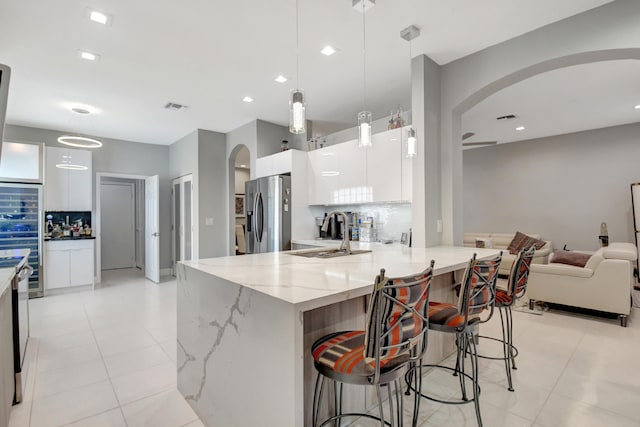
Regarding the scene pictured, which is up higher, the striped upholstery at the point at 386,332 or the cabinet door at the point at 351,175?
the cabinet door at the point at 351,175

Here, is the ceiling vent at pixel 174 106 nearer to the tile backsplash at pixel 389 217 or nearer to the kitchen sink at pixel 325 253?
the tile backsplash at pixel 389 217

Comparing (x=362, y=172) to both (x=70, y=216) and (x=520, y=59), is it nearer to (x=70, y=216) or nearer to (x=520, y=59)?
(x=520, y=59)

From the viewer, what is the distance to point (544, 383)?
2328 millimetres

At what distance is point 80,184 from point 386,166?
17.6 feet

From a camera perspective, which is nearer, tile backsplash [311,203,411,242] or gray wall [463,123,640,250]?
tile backsplash [311,203,411,242]

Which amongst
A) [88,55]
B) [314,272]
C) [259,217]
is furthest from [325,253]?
[88,55]

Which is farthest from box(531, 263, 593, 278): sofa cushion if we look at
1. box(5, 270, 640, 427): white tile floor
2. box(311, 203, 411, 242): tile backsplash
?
box(311, 203, 411, 242): tile backsplash

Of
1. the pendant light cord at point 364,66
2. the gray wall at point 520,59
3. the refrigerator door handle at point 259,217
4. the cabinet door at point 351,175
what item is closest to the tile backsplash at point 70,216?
the refrigerator door handle at point 259,217

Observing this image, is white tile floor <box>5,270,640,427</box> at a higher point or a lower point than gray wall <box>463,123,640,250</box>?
lower

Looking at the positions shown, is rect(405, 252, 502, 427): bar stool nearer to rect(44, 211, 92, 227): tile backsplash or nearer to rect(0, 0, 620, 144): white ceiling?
rect(0, 0, 620, 144): white ceiling

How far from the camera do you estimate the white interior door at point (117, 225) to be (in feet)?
24.7

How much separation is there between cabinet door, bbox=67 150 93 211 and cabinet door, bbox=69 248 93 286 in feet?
2.70

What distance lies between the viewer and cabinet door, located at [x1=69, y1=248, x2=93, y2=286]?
529 centimetres

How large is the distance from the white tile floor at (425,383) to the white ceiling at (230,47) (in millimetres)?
2766
